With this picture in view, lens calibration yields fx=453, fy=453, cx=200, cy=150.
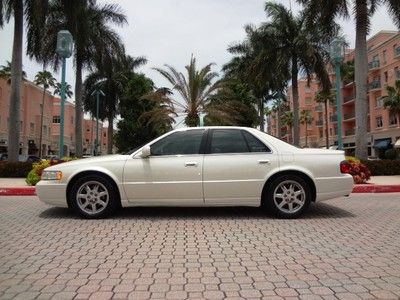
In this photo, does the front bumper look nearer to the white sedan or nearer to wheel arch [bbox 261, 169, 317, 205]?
the white sedan

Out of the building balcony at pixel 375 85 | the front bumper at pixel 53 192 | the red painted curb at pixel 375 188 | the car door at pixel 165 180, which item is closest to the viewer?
the car door at pixel 165 180

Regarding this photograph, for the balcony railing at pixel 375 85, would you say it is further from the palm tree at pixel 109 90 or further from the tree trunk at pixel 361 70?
the tree trunk at pixel 361 70

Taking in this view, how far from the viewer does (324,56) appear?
33.2 metres

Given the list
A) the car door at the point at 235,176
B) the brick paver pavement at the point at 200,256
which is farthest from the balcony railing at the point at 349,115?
the car door at the point at 235,176

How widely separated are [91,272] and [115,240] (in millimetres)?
1477

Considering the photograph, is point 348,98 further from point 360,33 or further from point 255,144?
point 255,144

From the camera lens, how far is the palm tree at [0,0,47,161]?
22812 millimetres

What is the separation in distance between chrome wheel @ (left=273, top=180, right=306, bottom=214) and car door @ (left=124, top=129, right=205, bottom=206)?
127 centimetres

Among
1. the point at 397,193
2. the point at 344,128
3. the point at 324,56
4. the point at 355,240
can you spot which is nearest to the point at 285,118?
the point at 344,128

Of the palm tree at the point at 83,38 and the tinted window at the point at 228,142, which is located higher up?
the palm tree at the point at 83,38

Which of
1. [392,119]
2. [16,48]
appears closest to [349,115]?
[392,119]

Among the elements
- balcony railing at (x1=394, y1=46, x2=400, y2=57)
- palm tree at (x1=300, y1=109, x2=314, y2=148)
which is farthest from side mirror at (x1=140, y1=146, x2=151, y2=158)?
palm tree at (x1=300, y1=109, x2=314, y2=148)

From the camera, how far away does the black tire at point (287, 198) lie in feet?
24.4

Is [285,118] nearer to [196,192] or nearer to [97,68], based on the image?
[97,68]
